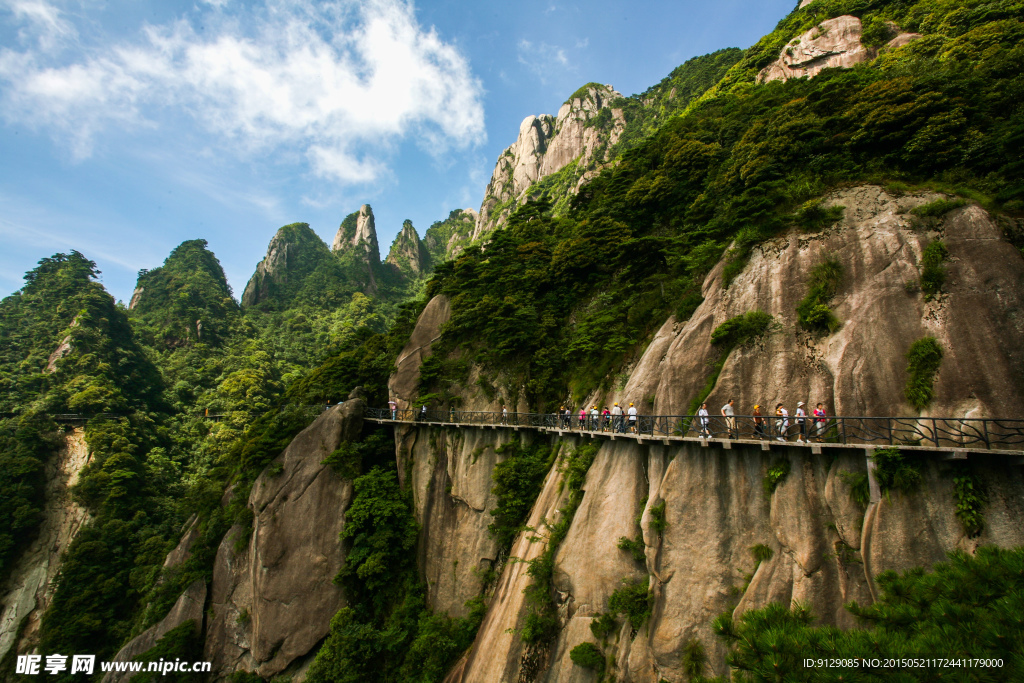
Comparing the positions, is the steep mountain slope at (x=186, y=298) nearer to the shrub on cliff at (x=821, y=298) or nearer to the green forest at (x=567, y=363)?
the green forest at (x=567, y=363)

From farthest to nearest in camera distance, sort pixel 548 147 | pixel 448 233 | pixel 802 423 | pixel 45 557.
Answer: pixel 448 233 < pixel 548 147 < pixel 45 557 < pixel 802 423

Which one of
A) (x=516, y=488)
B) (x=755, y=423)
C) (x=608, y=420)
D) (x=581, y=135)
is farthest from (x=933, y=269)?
(x=581, y=135)

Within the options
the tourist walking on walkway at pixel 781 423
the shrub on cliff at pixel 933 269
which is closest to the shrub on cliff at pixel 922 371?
the shrub on cliff at pixel 933 269

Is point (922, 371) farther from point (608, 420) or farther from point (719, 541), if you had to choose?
point (608, 420)

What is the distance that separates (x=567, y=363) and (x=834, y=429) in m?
12.8

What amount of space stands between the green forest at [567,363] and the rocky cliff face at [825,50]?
4.36ft

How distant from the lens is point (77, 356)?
5025cm

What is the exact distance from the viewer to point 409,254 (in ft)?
388

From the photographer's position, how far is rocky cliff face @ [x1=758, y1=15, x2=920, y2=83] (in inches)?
1284

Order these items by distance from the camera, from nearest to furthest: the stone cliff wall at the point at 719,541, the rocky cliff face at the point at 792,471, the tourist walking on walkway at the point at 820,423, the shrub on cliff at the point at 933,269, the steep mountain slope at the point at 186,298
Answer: the stone cliff wall at the point at 719,541
the rocky cliff face at the point at 792,471
the tourist walking on walkway at the point at 820,423
the shrub on cliff at the point at 933,269
the steep mountain slope at the point at 186,298

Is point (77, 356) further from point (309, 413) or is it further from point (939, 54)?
point (939, 54)

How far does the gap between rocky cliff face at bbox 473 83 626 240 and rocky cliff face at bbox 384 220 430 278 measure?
2815 cm

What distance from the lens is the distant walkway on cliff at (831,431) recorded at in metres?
9.23

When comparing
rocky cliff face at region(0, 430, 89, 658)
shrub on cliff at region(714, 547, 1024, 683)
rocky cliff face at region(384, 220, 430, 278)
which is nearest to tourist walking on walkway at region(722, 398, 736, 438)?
shrub on cliff at region(714, 547, 1024, 683)
